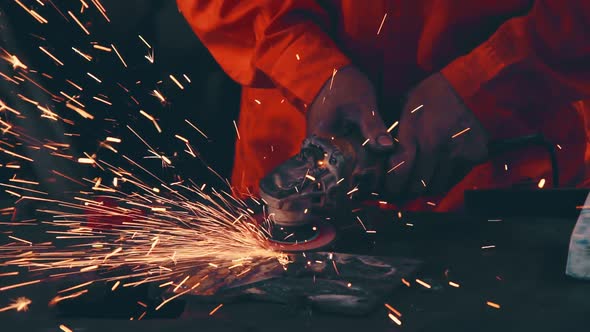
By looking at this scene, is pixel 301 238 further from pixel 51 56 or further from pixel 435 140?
pixel 51 56

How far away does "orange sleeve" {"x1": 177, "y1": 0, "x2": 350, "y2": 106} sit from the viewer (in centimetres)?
179

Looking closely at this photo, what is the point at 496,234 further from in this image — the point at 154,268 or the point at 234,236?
the point at 154,268

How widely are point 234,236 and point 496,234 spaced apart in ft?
1.76

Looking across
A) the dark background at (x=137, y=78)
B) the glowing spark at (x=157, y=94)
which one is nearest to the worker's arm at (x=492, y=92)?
the dark background at (x=137, y=78)

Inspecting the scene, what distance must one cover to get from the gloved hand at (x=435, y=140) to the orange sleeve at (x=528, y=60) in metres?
0.07

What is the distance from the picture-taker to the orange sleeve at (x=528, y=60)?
1719 millimetres

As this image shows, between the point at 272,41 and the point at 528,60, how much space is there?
667mm

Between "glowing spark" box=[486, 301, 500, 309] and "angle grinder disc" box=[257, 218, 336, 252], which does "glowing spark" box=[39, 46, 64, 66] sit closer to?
"angle grinder disc" box=[257, 218, 336, 252]

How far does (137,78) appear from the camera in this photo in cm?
245

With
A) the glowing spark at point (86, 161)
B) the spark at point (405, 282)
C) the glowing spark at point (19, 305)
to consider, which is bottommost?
the spark at point (405, 282)

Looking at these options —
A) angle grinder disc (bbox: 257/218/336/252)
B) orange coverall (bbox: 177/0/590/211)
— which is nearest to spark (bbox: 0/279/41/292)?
angle grinder disc (bbox: 257/218/336/252)

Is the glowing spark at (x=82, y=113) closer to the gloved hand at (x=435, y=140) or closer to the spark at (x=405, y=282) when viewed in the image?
the gloved hand at (x=435, y=140)

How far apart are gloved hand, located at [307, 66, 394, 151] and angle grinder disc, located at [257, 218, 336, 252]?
21 cm

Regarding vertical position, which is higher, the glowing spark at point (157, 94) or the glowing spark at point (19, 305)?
the glowing spark at point (157, 94)
